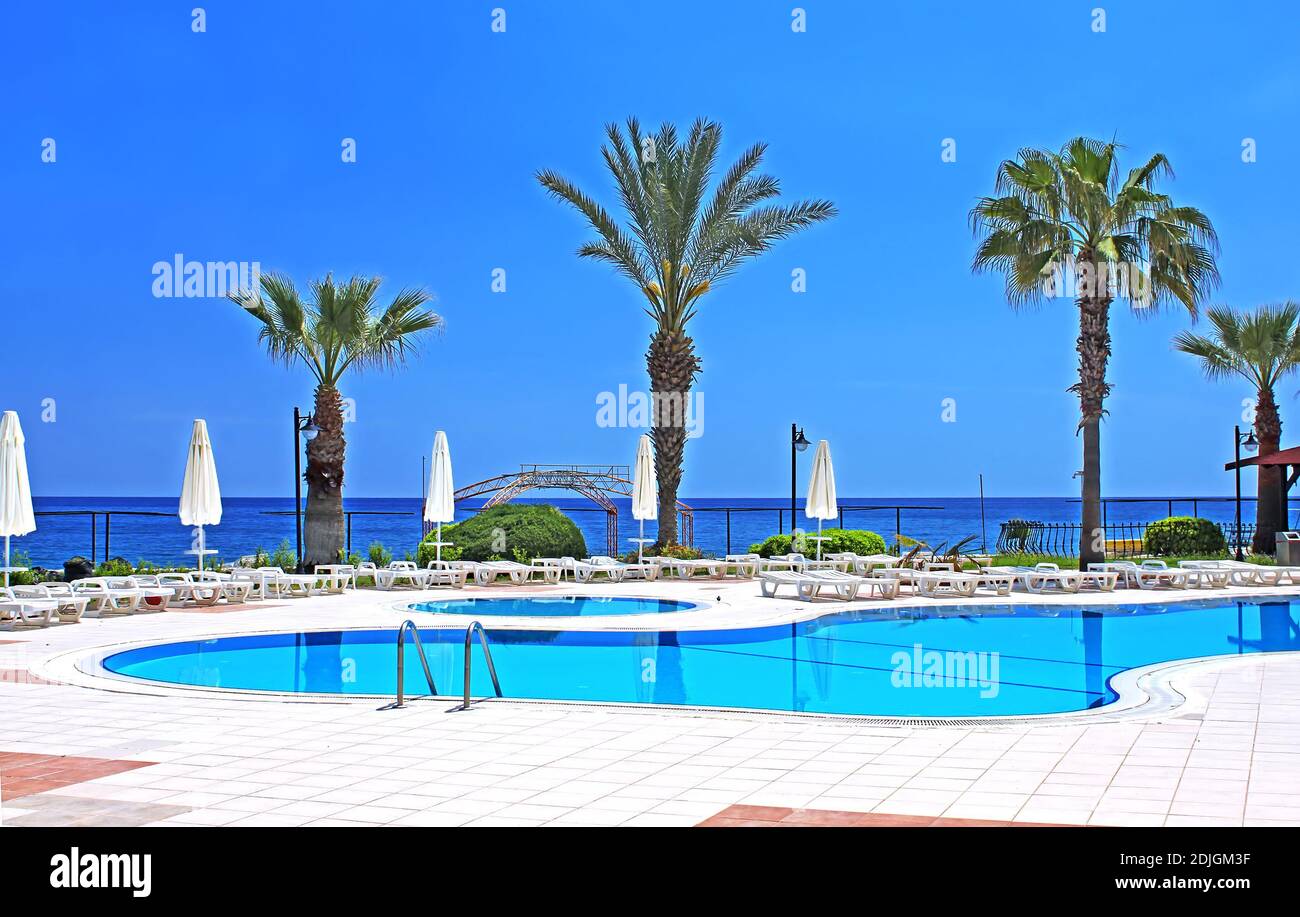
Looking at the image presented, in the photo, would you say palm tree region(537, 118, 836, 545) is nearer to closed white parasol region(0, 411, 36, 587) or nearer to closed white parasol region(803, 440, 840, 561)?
closed white parasol region(803, 440, 840, 561)

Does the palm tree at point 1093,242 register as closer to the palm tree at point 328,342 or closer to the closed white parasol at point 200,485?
the palm tree at point 328,342

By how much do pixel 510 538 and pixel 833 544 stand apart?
649 cm

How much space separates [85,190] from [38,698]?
25302 mm

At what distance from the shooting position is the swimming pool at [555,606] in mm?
17188

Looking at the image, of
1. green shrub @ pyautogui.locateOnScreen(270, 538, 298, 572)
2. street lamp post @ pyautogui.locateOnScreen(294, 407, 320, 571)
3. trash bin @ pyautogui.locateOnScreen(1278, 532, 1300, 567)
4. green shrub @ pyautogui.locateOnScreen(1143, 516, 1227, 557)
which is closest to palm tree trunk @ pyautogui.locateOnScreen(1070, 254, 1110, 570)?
green shrub @ pyautogui.locateOnScreen(1143, 516, 1227, 557)

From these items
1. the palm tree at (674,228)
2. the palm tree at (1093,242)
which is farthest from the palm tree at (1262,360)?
the palm tree at (674,228)

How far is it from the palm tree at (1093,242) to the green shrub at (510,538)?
1005 cm

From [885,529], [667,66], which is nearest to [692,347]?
[667,66]

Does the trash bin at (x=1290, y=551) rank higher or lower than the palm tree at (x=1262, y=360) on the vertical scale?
lower

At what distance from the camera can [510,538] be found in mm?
22953

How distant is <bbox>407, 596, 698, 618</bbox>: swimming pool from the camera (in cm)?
1719

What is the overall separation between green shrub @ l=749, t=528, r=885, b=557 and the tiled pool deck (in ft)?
43.4

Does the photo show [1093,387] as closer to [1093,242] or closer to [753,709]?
[1093,242]
